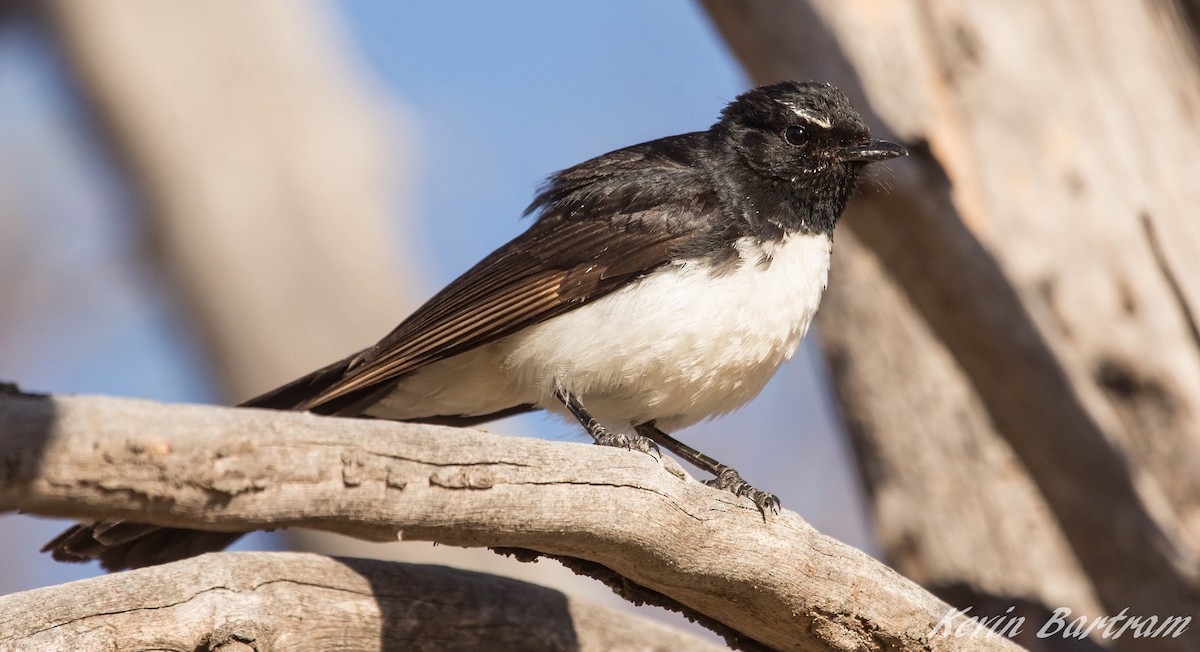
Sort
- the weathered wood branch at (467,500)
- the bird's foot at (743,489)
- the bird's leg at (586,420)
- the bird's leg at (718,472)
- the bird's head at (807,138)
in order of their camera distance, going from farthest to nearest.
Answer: the bird's head at (807,138), the bird's leg at (586,420), the bird's leg at (718,472), the bird's foot at (743,489), the weathered wood branch at (467,500)

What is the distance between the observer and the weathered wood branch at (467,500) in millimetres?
2244

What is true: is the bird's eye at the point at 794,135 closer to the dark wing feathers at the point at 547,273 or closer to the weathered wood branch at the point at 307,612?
the dark wing feathers at the point at 547,273

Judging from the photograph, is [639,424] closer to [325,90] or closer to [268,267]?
[268,267]

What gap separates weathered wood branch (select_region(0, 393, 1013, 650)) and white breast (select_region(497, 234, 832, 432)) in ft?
2.61

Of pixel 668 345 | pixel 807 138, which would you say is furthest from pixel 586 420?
pixel 807 138

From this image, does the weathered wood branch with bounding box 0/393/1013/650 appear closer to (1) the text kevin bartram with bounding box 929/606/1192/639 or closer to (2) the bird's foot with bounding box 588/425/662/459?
(2) the bird's foot with bounding box 588/425/662/459

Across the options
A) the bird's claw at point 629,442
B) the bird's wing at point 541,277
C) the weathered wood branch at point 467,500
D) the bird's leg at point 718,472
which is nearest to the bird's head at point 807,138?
the bird's wing at point 541,277

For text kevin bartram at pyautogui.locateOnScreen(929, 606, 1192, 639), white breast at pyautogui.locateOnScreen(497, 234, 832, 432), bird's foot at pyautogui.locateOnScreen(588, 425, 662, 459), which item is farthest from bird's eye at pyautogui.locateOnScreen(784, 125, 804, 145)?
text kevin bartram at pyautogui.locateOnScreen(929, 606, 1192, 639)

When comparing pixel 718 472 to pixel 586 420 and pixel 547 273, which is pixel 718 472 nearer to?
pixel 586 420

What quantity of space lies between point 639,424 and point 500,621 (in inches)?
45.0

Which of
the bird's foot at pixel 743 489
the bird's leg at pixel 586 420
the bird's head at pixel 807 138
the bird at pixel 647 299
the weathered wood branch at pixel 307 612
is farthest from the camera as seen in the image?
the bird's head at pixel 807 138

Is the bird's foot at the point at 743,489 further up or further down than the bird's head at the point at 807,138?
further down

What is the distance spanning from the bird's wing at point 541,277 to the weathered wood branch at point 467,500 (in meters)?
1.14

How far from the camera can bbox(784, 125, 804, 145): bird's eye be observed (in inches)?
191
